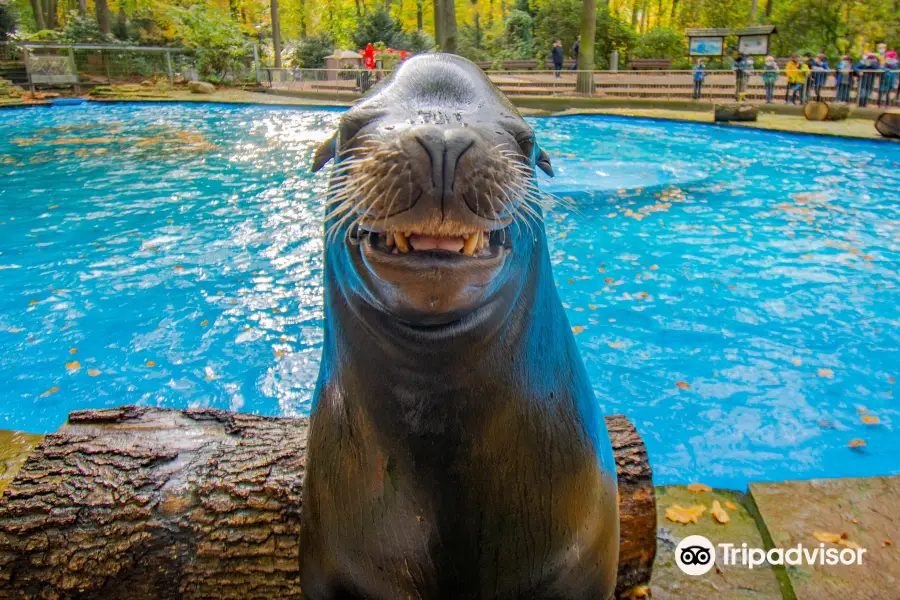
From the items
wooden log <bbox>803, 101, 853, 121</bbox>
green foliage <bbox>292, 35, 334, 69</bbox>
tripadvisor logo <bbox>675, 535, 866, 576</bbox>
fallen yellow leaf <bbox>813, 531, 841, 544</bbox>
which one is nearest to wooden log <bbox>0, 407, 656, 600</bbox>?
tripadvisor logo <bbox>675, 535, 866, 576</bbox>

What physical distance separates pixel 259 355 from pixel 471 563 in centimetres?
471

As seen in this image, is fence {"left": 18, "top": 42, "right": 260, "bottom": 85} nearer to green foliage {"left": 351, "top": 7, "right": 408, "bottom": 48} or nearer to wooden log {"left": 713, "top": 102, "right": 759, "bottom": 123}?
green foliage {"left": 351, "top": 7, "right": 408, "bottom": 48}

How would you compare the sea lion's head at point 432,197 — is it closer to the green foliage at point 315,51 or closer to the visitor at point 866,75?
the visitor at point 866,75

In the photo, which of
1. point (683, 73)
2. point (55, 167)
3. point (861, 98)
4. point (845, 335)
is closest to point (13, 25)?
point (55, 167)

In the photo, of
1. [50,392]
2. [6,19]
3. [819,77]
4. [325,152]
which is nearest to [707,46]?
[819,77]

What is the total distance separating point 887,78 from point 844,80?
115cm

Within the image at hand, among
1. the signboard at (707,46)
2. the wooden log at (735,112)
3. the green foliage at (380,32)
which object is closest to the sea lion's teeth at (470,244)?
the wooden log at (735,112)

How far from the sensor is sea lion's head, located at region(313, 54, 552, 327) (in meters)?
1.33

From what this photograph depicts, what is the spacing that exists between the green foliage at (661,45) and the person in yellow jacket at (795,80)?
35.1 ft

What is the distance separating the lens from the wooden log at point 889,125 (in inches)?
551

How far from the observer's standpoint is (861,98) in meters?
18.2

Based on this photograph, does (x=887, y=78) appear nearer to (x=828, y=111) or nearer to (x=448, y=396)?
(x=828, y=111)

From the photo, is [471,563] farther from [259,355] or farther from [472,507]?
[259,355]

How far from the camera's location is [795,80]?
19.7m
